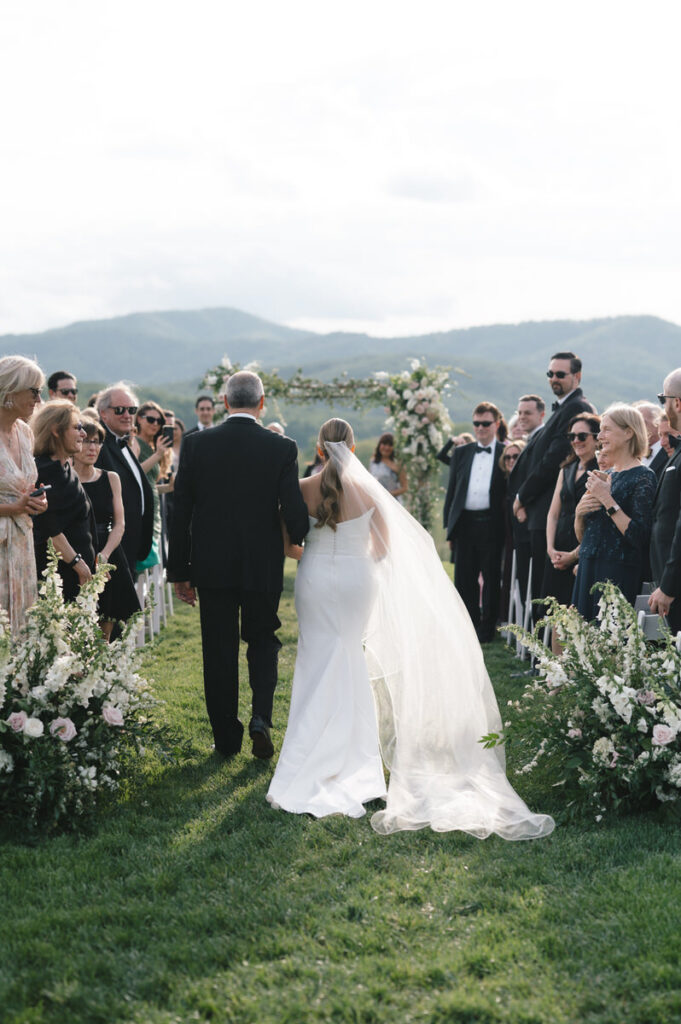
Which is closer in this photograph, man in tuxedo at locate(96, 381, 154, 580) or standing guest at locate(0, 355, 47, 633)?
standing guest at locate(0, 355, 47, 633)

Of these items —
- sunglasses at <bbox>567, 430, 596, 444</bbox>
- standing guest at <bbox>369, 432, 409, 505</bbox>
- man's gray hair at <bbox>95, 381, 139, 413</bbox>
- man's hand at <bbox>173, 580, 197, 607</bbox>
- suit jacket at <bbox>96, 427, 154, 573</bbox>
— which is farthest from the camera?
standing guest at <bbox>369, 432, 409, 505</bbox>

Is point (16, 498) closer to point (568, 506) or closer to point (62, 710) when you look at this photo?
point (62, 710)

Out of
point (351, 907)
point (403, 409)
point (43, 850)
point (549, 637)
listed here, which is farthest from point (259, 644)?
point (403, 409)

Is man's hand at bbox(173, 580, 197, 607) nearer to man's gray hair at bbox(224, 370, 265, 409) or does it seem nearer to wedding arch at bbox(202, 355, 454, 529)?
man's gray hair at bbox(224, 370, 265, 409)

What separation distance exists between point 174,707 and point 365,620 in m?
2.22

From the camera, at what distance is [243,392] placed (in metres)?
6.07

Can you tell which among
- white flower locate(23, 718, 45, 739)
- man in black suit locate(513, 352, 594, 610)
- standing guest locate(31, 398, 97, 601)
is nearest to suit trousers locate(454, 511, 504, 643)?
man in black suit locate(513, 352, 594, 610)

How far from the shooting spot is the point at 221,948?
12.1 ft

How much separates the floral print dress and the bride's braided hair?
184 centimetres

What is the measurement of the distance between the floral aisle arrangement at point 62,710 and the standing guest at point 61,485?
1170mm

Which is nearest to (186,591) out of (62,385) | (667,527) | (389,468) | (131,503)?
(131,503)

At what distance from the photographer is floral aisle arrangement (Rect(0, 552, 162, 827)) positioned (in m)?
4.78

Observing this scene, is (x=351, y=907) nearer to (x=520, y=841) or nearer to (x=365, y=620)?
(x=520, y=841)

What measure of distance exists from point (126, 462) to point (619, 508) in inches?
162
